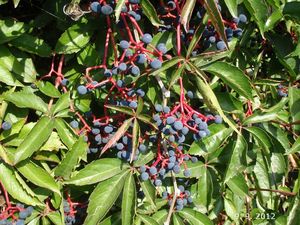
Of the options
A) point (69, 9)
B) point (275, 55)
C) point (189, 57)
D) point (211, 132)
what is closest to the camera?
point (69, 9)

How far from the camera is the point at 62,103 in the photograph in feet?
4.40

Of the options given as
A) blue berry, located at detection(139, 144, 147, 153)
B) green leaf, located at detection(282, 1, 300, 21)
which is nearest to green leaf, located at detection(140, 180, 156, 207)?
blue berry, located at detection(139, 144, 147, 153)

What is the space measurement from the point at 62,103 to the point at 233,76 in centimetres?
59

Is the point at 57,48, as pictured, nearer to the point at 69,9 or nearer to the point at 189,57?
the point at 69,9

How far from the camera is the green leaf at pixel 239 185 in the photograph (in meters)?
1.59

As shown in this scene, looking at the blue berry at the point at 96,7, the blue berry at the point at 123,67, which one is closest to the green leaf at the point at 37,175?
the blue berry at the point at 123,67

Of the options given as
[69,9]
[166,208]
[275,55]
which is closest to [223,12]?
[275,55]

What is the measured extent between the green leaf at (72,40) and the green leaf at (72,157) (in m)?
0.32

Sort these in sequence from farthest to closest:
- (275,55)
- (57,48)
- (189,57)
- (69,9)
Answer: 1. (275,55)
2. (57,48)
3. (189,57)
4. (69,9)

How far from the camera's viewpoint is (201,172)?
1560mm

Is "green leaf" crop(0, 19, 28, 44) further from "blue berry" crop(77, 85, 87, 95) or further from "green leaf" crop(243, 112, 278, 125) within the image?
"green leaf" crop(243, 112, 278, 125)

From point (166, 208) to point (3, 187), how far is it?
0.62 meters

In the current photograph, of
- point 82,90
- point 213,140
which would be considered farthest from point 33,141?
point 213,140

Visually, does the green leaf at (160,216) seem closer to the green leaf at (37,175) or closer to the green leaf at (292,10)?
the green leaf at (37,175)
